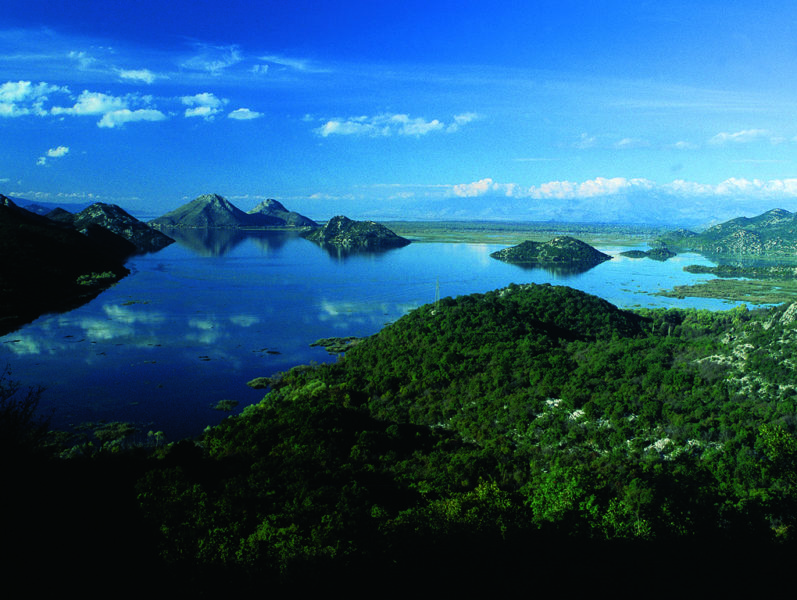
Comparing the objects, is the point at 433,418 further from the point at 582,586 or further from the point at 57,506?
the point at 57,506

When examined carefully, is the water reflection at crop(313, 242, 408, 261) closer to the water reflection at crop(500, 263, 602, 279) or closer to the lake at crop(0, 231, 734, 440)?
the lake at crop(0, 231, 734, 440)

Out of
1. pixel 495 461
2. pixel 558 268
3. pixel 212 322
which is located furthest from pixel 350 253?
pixel 495 461

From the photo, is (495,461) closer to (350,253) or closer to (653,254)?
(350,253)

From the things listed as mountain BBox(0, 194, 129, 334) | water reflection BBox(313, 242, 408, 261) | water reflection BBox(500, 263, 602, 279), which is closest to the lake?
water reflection BBox(500, 263, 602, 279)

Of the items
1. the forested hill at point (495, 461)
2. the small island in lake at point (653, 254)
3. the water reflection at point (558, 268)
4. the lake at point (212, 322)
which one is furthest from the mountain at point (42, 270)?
the small island in lake at point (653, 254)

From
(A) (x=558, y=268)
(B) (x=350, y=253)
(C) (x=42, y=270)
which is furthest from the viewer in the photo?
(B) (x=350, y=253)

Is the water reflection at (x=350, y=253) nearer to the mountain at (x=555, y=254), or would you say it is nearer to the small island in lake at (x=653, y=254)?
the mountain at (x=555, y=254)

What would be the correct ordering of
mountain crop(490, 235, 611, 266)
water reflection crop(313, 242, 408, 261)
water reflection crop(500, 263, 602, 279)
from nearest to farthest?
water reflection crop(500, 263, 602, 279), mountain crop(490, 235, 611, 266), water reflection crop(313, 242, 408, 261)
